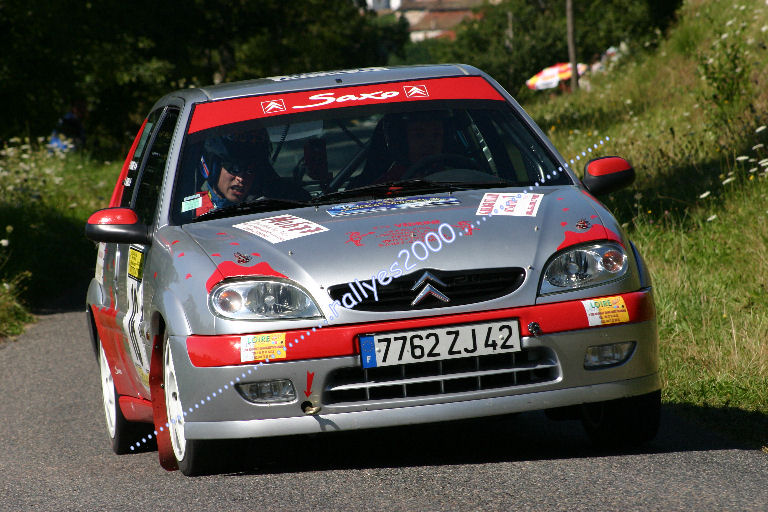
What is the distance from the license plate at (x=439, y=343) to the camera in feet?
15.8

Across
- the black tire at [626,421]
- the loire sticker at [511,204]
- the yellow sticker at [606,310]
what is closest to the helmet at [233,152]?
the loire sticker at [511,204]

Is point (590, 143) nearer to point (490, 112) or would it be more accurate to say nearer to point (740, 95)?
point (740, 95)

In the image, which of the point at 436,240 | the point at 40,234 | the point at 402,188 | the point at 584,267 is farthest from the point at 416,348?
the point at 40,234

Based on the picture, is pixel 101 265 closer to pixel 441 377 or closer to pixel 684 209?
pixel 441 377

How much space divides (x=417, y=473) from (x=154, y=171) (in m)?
2.22

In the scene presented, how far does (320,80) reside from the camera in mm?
6547

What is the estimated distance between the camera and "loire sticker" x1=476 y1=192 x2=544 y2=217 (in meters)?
5.32

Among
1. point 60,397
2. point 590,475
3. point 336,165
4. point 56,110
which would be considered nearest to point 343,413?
point 590,475

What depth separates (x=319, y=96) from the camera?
20.7 ft

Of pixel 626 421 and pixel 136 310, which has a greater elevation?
pixel 136 310

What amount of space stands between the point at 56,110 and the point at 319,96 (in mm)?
12318

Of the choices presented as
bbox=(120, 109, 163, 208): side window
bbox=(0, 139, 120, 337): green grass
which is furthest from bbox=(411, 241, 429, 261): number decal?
bbox=(0, 139, 120, 337): green grass

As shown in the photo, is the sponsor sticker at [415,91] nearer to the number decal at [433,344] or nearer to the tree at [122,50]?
the number decal at [433,344]

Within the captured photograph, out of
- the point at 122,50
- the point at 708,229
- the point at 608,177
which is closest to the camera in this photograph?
the point at 608,177
